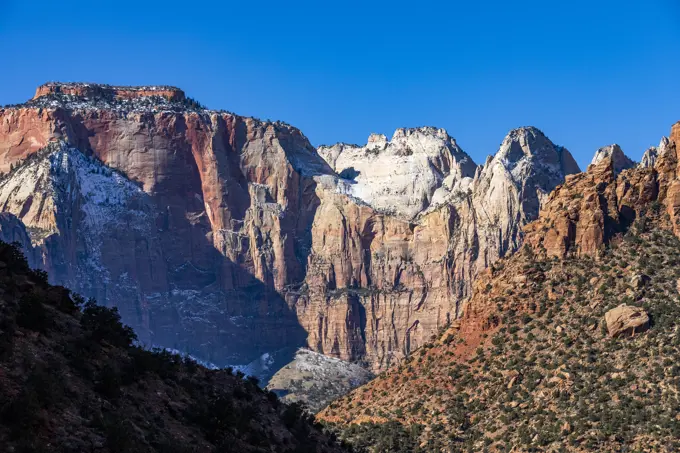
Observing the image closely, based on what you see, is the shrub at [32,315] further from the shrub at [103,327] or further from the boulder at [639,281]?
the boulder at [639,281]

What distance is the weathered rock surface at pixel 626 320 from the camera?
91.8 metres

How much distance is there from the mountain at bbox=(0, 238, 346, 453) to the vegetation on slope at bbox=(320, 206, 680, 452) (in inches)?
983

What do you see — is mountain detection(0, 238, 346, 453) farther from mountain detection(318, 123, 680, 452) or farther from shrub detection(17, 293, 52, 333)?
mountain detection(318, 123, 680, 452)

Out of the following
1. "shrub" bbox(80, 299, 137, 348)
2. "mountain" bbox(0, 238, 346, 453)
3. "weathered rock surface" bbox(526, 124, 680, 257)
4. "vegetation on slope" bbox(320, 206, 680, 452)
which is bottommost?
"mountain" bbox(0, 238, 346, 453)

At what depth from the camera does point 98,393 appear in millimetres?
48719

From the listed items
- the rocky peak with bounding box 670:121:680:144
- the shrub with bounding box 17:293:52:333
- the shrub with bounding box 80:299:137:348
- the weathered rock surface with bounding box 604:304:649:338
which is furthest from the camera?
the rocky peak with bounding box 670:121:680:144

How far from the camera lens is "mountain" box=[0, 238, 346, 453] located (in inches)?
1695

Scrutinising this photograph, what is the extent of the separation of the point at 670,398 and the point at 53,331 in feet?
151

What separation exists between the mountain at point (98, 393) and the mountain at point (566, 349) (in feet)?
85.0

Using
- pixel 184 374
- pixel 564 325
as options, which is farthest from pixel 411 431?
pixel 184 374

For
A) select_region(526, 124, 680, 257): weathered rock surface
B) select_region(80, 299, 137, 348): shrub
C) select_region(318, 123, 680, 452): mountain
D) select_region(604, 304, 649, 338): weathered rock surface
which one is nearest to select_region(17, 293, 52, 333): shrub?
select_region(80, 299, 137, 348): shrub

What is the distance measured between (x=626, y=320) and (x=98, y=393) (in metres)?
54.4

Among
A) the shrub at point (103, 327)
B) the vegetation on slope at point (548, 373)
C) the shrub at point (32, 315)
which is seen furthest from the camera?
the vegetation on slope at point (548, 373)

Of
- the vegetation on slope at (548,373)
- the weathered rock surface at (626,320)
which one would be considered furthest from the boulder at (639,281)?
the weathered rock surface at (626,320)
